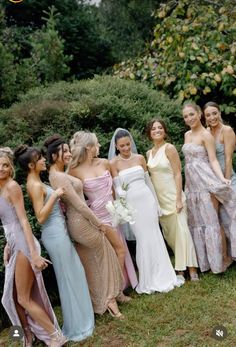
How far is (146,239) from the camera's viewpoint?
216 inches

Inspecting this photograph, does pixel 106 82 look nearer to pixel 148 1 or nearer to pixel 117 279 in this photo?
pixel 117 279

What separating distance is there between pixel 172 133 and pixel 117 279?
3218mm

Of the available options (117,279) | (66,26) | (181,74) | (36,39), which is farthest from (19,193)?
(66,26)

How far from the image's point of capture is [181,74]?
28.2 feet

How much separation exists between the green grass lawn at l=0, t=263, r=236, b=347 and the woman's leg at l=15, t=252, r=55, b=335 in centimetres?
42

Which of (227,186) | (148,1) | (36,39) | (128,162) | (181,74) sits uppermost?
(148,1)

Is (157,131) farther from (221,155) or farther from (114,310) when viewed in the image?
(114,310)

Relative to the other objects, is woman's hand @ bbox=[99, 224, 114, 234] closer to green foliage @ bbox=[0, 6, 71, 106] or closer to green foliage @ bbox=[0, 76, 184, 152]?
green foliage @ bbox=[0, 76, 184, 152]

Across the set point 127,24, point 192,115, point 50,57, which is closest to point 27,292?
point 192,115

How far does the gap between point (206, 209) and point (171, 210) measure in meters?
0.46

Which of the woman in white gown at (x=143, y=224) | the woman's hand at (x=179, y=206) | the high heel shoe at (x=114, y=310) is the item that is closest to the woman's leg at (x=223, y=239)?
the woman's hand at (x=179, y=206)

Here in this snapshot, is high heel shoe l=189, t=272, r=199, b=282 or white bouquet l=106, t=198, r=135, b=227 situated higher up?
white bouquet l=106, t=198, r=135, b=227

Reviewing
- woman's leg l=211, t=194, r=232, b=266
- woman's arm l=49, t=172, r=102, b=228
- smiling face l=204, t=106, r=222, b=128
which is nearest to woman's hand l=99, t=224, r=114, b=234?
woman's arm l=49, t=172, r=102, b=228

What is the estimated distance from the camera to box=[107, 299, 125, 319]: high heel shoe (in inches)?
191
